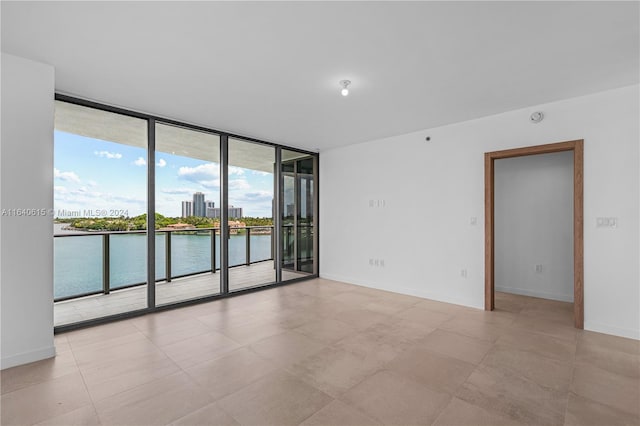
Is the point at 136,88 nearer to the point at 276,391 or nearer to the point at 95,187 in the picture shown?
the point at 95,187

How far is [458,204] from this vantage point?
15.3 feet

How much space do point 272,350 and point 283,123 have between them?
3173 mm

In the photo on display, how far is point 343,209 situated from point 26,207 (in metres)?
4.69

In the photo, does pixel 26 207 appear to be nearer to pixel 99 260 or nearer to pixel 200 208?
pixel 99 260

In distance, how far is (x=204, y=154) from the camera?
521cm

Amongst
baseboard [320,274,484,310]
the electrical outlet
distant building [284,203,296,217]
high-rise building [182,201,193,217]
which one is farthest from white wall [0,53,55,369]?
the electrical outlet

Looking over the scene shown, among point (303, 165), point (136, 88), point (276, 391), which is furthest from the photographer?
point (303, 165)

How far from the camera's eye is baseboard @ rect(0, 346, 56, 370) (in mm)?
2650

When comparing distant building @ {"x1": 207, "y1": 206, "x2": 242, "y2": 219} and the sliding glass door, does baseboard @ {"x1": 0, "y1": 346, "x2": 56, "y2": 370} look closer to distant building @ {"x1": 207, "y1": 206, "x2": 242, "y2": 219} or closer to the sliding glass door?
distant building @ {"x1": 207, "y1": 206, "x2": 242, "y2": 219}

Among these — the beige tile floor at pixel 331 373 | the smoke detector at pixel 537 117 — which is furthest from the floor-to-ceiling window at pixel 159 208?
the smoke detector at pixel 537 117

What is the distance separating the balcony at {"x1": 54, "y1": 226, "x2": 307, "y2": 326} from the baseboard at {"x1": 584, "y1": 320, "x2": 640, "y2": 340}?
184 inches

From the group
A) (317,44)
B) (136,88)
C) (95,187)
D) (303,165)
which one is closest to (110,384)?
(95,187)

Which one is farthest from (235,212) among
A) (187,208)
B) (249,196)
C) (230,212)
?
(187,208)

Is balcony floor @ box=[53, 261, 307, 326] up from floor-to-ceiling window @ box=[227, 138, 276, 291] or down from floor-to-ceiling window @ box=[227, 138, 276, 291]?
down
